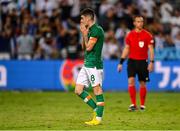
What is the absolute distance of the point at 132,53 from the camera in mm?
16984

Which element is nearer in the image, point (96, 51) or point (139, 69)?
point (96, 51)

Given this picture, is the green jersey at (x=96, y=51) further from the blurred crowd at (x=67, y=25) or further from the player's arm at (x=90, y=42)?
the blurred crowd at (x=67, y=25)

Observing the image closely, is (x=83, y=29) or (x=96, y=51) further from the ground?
(x=83, y=29)

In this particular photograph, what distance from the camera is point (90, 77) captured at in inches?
530

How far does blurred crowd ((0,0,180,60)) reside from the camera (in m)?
26.2

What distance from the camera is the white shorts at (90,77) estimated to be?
44.1 ft

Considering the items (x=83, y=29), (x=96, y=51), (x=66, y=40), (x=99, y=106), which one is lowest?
(x=66, y=40)

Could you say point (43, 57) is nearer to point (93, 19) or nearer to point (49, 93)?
point (49, 93)

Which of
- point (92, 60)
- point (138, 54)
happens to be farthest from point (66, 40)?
point (92, 60)

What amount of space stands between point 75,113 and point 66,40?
10804 mm

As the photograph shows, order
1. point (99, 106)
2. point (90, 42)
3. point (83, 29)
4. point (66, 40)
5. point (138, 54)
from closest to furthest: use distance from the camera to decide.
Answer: point (83, 29) → point (90, 42) → point (99, 106) → point (138, 54) → point (66, 40)

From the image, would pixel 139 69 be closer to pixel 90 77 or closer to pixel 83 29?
pixel 90 77

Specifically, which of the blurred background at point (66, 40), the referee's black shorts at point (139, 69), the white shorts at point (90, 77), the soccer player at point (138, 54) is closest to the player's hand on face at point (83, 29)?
the white shorts at point (90, 77)

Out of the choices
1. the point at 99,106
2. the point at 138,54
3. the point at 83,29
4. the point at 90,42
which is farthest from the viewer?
the point at 138,54
